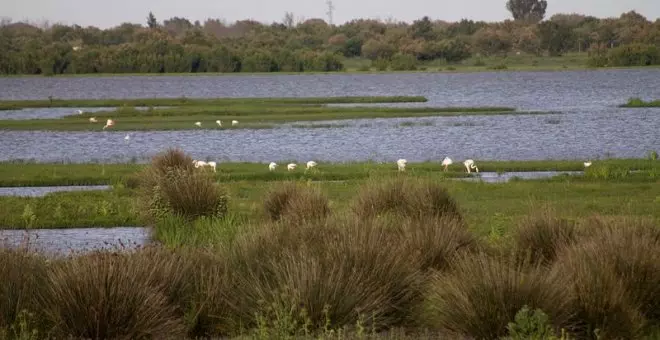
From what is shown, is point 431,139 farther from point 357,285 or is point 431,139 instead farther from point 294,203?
point 357,285

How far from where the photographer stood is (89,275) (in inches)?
425

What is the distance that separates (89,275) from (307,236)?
283 centimetres

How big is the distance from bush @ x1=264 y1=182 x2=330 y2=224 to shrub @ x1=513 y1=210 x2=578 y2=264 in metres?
3.11

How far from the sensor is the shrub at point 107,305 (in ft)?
35.1

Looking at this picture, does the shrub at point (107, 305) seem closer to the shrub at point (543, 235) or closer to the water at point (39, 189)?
the shrub at point (543, 235)

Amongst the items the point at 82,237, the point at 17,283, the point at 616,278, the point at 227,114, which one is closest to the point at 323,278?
the point at 616,278

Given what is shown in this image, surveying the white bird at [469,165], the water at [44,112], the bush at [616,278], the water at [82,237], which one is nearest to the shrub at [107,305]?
the bush at [616,278]

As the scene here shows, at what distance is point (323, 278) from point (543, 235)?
387cm

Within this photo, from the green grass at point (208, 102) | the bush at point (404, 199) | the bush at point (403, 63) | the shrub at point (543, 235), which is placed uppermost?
the shrub at point (543, 235)

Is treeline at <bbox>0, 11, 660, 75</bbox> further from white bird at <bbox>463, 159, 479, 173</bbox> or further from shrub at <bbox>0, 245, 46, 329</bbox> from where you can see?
shrub at <bbox>0, 245, 46, 329</bbox>

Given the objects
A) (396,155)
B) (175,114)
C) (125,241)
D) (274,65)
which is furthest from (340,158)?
(274,65)

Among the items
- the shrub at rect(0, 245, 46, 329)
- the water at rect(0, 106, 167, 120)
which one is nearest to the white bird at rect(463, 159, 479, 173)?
the shrub at rect(0, 245, 46, 329)

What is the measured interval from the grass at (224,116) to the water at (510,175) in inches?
845

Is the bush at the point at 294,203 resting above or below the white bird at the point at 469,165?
above
